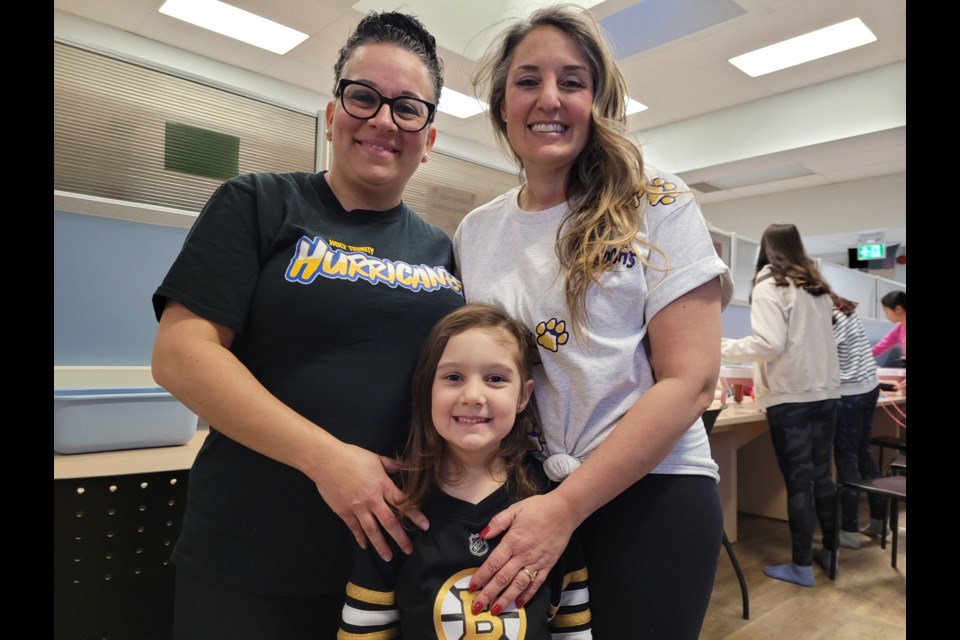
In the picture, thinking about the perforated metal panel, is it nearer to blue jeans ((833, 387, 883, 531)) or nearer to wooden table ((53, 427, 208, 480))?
wooden table ((53, 427, 208, 480))

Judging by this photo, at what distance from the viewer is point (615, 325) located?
86cm

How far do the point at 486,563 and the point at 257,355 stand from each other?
17.0 inches

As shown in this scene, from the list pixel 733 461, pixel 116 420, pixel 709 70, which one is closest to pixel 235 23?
pixel 709 70

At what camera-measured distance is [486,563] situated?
794mm

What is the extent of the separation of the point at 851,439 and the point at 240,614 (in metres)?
3.45

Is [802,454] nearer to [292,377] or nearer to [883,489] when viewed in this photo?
[883,489]

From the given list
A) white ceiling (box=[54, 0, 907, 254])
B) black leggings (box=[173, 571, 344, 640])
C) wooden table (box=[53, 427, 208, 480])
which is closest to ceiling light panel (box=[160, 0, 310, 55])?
white ceiling (box=[54, 0, 907, 254])

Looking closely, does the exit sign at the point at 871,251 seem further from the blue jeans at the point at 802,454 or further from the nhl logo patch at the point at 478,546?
the nhl logo patch at the point at 478,546

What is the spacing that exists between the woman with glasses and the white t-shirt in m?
0.19

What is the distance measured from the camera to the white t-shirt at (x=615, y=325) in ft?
2.76

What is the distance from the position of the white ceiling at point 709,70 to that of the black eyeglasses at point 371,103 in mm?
2431

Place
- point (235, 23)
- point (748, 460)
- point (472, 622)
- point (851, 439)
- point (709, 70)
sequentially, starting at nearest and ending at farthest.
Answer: point (472, 622), point (851, 439), point (748, 460), point (235, 23), point (709, 70)
